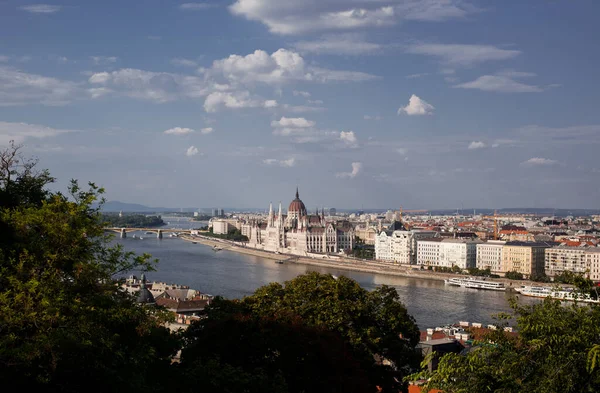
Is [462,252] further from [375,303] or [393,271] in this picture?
[375,303]

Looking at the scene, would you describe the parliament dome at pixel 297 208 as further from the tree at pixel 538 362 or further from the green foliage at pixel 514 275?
the tree at pixel 538 362

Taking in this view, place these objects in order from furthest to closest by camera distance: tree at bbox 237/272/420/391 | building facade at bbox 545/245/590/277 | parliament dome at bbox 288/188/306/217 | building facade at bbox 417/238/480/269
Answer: parliament dome at bbox 288/188/306/217
building facade at bbox 417/238/480/269
building facade at bbox 545/245/590/277
tree at bbox 237/272/420/391

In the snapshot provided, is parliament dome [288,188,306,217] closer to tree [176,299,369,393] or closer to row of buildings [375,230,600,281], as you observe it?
row of buildings [375,230,600,281]

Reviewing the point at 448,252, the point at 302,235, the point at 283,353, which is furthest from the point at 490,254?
the point at 283,353

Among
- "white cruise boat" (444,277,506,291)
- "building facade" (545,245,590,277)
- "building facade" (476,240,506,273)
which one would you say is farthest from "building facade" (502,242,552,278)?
"white cruise boat" (444,277,506,291)

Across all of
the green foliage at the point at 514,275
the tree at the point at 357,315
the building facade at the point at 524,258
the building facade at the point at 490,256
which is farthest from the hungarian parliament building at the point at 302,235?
the tree at the point at 357,315

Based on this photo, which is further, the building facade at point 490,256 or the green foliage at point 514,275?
the building facade at point 490,256

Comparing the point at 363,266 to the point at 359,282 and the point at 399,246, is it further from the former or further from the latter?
the point at 359,282

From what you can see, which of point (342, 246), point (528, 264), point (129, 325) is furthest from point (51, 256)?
point (342, 246)
